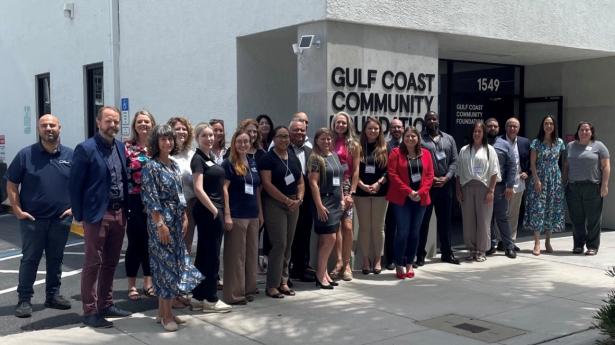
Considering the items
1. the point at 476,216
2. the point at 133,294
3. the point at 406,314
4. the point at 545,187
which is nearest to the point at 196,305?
the point at 133,294

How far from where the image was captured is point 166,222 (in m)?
5.79

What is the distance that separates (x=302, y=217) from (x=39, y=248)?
113 inches

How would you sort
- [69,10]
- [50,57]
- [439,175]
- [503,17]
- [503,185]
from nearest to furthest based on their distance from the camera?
[439,175]
[503,185]
[503,17]
[69,10]
[50,57]

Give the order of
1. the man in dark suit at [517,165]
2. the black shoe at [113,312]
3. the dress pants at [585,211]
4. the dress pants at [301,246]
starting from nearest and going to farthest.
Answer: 1. the black shoe at [113,312]
2. the dress pants at [301,246]
3. the man in dark suit at [517,165]
4. the dress pants at [585,211]

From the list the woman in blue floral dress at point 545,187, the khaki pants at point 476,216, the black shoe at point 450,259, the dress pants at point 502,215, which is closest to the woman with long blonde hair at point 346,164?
the black shoe at point 450,259

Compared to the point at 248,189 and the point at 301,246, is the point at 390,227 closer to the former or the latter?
the point at 301,246

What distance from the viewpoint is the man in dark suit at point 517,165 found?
31.0 feet

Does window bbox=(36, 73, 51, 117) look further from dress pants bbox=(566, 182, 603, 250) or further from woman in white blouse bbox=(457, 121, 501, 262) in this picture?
dress pants bbox=(566, 182, 603, 250)

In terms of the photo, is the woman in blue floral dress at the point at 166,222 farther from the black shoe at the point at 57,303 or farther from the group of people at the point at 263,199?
the black shoe at the point at 57,303

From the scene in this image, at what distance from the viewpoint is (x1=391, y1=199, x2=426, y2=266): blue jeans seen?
26.2ft

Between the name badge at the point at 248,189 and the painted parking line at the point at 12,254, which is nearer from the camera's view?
the name badge at the point at 248,189

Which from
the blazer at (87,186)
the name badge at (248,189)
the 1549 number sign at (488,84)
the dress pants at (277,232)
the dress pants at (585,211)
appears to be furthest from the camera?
the 1549 number sign at (488,84)

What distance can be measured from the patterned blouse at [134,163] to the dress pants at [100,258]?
458 millimetres

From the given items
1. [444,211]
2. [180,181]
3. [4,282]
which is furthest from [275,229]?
[4,282]
